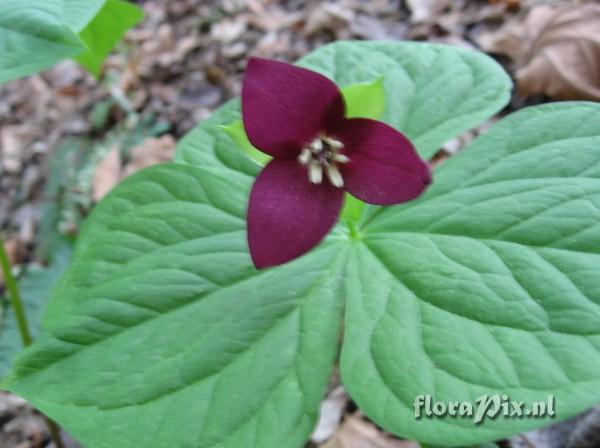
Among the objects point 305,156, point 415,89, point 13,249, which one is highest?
point 305,156

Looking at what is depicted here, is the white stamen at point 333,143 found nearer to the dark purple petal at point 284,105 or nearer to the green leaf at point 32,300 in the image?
the dark purple petal at point 284,105

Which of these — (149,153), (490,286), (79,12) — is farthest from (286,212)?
(149,153)

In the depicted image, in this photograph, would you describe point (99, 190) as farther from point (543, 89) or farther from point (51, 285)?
point (543, 89)

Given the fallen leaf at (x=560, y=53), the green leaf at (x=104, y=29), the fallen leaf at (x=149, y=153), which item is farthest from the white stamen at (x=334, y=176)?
the fallen leaf at (x=149, y=153)

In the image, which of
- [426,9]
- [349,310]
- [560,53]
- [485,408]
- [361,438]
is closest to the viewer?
[485,408]

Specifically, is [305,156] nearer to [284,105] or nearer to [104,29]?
[284,105]

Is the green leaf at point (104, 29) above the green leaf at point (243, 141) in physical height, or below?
below

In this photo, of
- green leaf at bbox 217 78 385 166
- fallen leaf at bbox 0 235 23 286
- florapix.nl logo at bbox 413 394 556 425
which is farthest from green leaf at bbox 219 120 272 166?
fallen leaf at bbox 0 235 23 286
